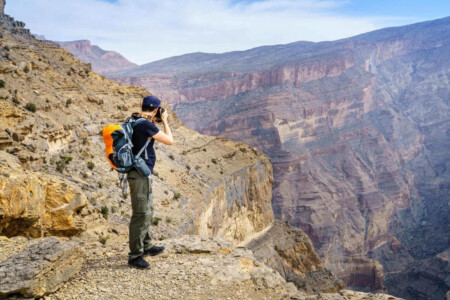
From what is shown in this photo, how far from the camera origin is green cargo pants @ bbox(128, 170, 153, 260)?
644cm

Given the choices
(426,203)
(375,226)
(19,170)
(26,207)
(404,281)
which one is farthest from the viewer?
(426,203)

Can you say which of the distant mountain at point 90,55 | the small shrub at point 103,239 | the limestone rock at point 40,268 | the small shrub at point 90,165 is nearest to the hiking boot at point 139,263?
the limestone rock at point 40,268

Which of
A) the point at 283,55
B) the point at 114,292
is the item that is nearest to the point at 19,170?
the point at 114,292

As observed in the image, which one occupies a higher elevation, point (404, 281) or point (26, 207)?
point (26, 207)

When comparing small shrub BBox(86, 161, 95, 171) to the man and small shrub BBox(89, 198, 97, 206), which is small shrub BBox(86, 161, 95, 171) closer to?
small shrub BBox(89, 198, 97, 206)

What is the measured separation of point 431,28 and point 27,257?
18685 cm

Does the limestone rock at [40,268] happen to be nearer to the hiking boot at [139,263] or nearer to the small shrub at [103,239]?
the hiking boot at [139,263]

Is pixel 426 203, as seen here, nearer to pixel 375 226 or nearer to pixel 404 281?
pixel 375 226

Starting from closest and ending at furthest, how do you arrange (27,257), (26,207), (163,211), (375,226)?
1. (27,257)
2. (26,207)
3. (163,211)
4. (375,226)

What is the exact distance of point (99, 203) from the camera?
44.3 feet

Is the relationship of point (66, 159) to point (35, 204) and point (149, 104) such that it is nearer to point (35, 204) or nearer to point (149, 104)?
point (35, 204)

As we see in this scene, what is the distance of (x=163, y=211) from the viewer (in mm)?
17719

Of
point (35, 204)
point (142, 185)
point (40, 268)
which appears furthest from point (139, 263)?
point (35, 204)

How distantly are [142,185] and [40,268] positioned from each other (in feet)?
6.17
